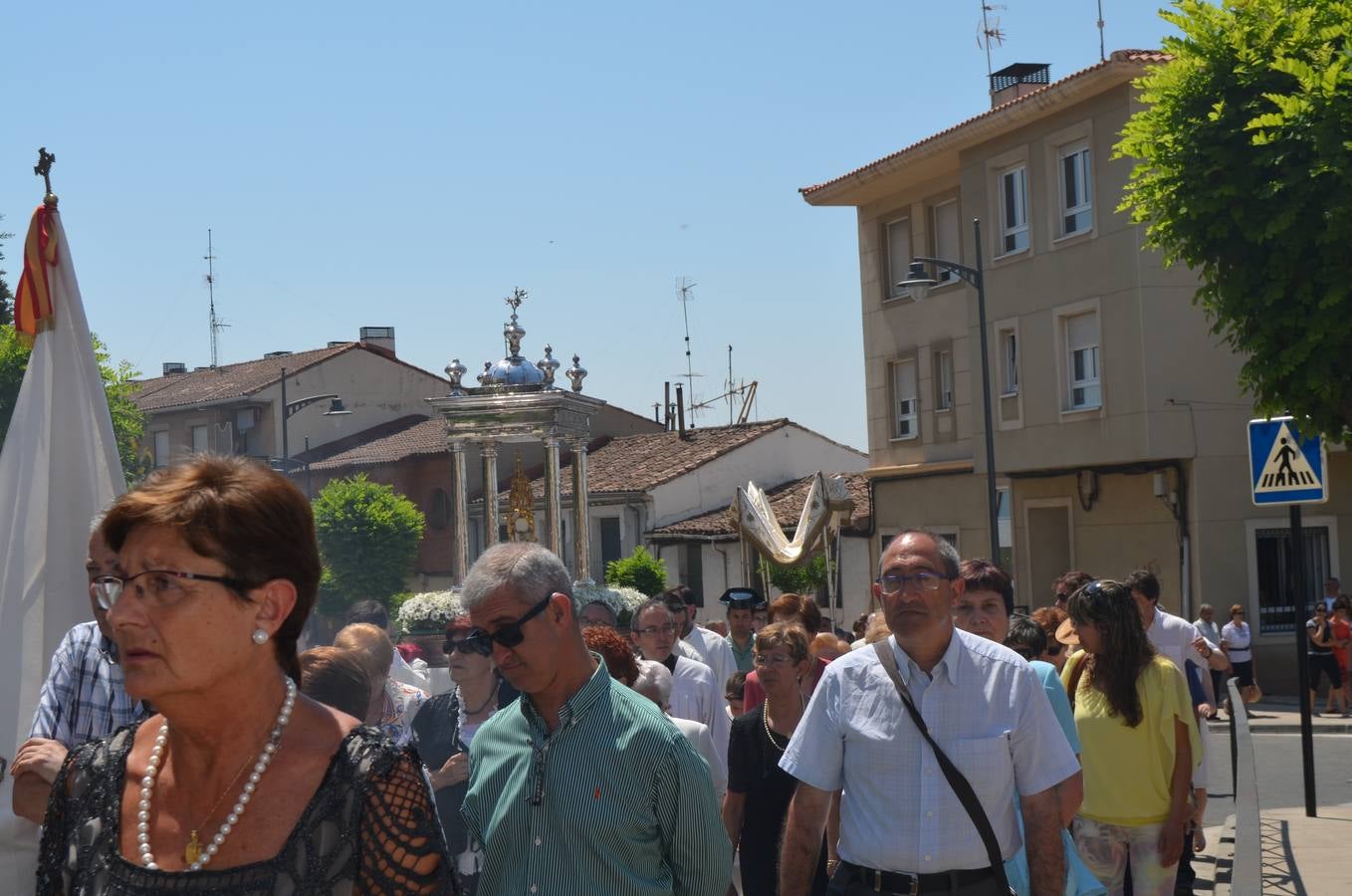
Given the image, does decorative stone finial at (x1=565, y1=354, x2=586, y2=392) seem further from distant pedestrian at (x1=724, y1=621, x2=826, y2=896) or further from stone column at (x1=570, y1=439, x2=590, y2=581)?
distant pedestrian at (x1=724, y1=621, x2=826, y2=896)

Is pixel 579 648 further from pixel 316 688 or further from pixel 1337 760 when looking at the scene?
pixel 1337 760

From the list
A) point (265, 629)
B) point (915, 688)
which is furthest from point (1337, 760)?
point (265, 629)

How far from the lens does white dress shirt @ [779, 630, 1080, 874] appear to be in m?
4.70

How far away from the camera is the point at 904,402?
3616cm

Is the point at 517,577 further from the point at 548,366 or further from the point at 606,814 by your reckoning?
the point at 548,366

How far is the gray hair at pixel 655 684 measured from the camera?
654 centimetres

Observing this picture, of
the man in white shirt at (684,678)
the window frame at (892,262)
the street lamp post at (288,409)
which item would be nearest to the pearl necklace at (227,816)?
the man in white shirt at (684,678)

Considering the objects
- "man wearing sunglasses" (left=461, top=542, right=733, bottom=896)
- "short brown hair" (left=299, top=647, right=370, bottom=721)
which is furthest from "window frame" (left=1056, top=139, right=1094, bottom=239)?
"man wearing sunglasses" (left=461, top=542, right=733, bottom=896)

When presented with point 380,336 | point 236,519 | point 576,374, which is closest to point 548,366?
point 576,374

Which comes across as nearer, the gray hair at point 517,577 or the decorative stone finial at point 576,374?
the gray hair at point 517,577

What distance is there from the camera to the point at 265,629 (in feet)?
8.58

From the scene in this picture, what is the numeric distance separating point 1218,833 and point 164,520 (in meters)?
10.8

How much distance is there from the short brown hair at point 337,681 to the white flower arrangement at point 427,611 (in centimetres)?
1481

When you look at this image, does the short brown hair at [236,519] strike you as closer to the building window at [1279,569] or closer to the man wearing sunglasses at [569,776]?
the man wearing sunglasses at [569,776]
